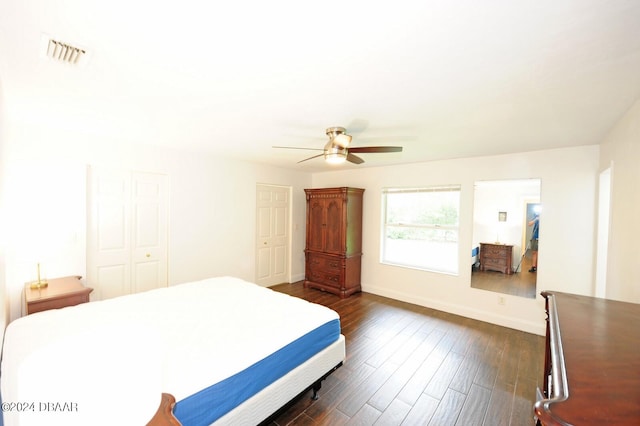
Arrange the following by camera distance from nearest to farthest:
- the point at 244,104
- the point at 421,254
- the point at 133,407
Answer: the point at 133,407
the point at 244,104
the point at 421,254

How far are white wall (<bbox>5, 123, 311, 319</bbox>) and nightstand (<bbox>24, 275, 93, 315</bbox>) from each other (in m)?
0.27

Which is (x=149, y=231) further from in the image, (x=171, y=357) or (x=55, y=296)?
(x=171, y=357)

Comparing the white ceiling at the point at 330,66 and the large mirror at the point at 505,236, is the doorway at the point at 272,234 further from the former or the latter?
the large mirror at the point at 505,236

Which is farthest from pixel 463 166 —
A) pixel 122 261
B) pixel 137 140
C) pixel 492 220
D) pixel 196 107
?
pixel 122 261

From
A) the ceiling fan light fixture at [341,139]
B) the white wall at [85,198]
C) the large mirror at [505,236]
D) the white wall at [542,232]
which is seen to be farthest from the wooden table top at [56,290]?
the large mirror at [505,236]

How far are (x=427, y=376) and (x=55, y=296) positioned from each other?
3.46 metres

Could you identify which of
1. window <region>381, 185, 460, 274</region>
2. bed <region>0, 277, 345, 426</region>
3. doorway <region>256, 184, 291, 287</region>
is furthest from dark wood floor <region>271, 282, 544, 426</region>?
doorway <region>256, 184, 291, 287</region>

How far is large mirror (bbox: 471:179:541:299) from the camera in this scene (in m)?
3.52

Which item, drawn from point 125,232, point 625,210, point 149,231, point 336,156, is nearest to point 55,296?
point 125,232

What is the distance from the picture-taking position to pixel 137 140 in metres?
3.19

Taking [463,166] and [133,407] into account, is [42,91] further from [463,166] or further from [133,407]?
[463,166]

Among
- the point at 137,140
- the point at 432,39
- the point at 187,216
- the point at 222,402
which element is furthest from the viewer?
the point at 187,216

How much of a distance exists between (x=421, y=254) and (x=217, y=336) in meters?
3.56

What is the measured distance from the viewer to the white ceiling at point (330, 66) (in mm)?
1070
